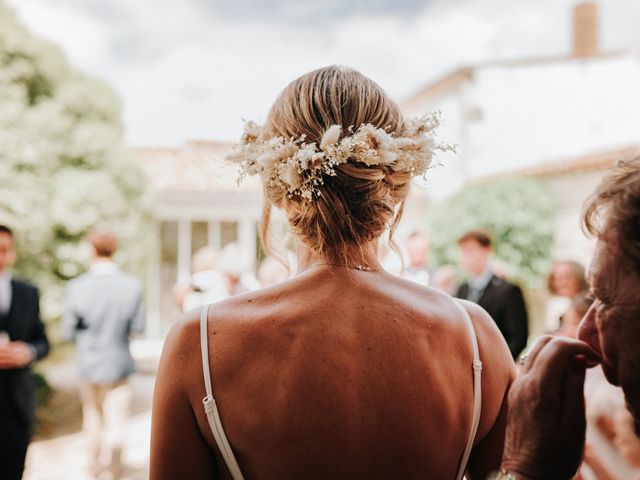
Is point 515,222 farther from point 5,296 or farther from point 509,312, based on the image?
point 5,296

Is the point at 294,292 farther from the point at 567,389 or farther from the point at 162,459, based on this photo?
the point at 567,389

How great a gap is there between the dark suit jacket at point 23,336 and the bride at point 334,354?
2828 mm

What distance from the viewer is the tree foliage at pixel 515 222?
40.1 ft

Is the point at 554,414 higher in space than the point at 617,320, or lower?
lower

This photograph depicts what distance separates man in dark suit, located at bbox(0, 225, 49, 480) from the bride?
2789mm

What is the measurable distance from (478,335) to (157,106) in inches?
956

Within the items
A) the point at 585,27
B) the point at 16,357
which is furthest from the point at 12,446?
the point at 585,27

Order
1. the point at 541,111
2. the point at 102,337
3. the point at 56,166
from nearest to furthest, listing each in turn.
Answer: the point at 102,337, the point at 56,166, the point at 541,111

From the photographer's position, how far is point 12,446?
3.69 m

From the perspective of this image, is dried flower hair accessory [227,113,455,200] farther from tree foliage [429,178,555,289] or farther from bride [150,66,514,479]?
tree foliage [429,178,555,289]

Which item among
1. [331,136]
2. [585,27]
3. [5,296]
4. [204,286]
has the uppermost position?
[585,27]

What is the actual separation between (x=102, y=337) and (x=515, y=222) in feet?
29.9

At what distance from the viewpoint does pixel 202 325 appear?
1392mm

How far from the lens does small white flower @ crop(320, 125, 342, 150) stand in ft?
4.77
